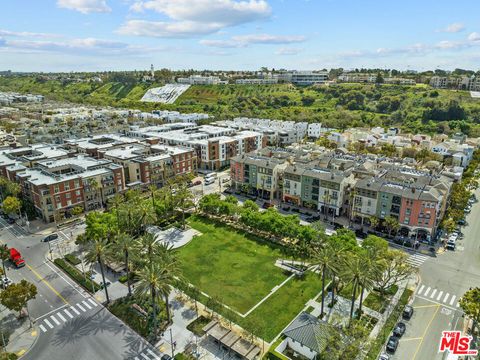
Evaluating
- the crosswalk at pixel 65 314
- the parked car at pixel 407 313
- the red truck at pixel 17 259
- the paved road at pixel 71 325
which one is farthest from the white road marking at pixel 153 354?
the parked car at pixel 407 313

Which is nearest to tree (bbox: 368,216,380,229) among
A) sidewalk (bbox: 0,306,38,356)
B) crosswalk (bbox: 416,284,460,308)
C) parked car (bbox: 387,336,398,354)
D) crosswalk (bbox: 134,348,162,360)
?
crosswalk (bbox: 416,284,460,308)

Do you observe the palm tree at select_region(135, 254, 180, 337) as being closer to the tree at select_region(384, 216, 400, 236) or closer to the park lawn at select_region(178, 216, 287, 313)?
the park lawn at select_region(178, 216, 287, 313)

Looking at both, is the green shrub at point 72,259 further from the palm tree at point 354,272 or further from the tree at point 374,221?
the tree at point 374,221

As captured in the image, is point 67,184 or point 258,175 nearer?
point 67,184

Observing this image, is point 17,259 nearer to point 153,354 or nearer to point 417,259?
point 153,354

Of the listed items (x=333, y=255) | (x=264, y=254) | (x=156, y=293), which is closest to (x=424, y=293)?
(x=333, y=255)

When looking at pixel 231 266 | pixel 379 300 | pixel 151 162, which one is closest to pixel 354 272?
pixel 379 300
